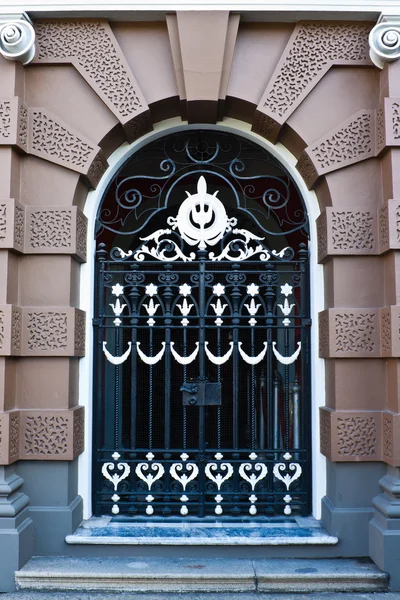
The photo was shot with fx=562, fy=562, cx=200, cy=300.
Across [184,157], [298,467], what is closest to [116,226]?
[184,157]

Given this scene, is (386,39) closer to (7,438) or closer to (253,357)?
(253,357)

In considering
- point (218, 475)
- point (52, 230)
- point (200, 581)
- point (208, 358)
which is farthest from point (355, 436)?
point (52, 230)

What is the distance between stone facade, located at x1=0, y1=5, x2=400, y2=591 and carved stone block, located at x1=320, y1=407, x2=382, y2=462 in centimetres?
1

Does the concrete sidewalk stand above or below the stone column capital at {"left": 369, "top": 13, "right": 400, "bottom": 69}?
below

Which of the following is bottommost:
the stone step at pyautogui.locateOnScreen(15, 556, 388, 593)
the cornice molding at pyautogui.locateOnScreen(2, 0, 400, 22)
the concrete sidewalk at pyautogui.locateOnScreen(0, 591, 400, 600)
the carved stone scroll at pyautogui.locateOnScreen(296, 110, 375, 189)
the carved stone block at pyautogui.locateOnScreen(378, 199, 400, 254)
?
the concrete sidewalk at pyautogui.locateOnScreen(0, 591, 400, 600)

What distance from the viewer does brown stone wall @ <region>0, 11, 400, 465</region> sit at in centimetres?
447

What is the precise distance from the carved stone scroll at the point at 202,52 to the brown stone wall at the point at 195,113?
1cm

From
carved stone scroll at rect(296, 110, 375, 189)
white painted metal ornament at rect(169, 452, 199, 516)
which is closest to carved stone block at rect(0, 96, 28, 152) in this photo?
carved stone scroll at rect(296, 110, 375, 189)

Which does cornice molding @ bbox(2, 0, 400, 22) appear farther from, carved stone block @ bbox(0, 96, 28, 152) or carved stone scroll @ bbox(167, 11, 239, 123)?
carved stone block @ bbox(0, 96, 28, 152)

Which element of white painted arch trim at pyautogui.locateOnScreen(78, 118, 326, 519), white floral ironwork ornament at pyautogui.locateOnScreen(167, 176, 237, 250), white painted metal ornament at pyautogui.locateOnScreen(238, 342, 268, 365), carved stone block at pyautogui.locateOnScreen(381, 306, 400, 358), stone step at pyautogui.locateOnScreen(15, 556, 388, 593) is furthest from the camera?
white floral ironwork ornament at pyautogui.locateOnScreen(167, 176, 237, 250)

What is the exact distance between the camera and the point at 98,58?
4723 mm

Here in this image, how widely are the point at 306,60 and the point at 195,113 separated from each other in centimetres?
103

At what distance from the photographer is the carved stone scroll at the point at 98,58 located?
4.70 m

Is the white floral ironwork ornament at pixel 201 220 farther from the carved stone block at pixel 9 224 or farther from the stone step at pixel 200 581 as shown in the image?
the stone step at pixel 200 581
